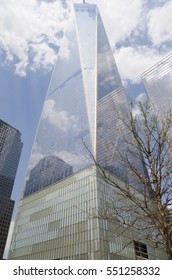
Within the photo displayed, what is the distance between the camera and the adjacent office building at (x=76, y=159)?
46.1 meters

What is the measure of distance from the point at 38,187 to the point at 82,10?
11844cm

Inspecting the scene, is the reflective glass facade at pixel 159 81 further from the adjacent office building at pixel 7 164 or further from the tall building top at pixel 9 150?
the adjacent office building at pixel 7 164

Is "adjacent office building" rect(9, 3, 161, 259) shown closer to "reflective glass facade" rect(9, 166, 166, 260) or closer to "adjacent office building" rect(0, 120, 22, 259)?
"reflective glass facade" rect(9, 166, 166, 260)

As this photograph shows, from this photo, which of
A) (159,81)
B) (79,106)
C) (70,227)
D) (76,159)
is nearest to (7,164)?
(79,106)

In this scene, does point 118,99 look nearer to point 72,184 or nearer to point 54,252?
point 72,184

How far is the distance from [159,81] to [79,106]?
2204 inches

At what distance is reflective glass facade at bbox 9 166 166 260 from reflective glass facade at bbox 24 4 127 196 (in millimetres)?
7388

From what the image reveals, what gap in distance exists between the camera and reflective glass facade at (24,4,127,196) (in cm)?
7256

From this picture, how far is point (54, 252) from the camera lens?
48219 mm

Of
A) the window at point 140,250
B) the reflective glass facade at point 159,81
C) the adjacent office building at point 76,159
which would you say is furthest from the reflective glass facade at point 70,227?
the reflective glass facade at point 159,81

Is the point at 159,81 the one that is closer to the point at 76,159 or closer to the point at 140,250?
the point at 76,159

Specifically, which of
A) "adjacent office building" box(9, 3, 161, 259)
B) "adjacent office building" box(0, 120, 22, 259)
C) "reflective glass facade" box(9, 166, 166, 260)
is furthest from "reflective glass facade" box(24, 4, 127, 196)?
"adjacent office building" box(0, 120, 22, 259)
